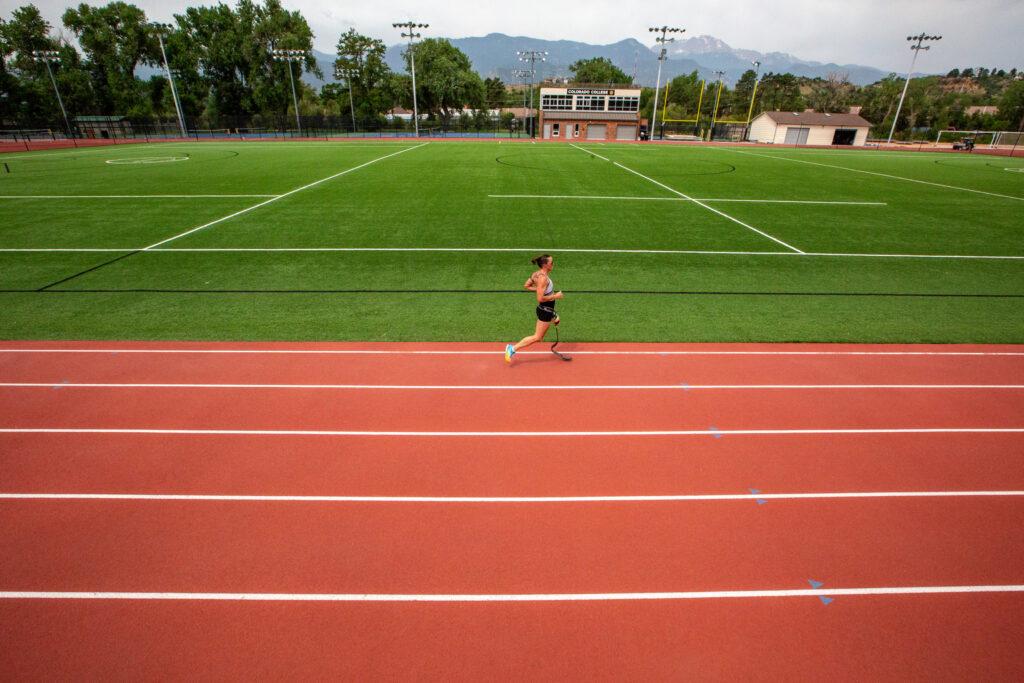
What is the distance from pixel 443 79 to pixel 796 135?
2011 inches

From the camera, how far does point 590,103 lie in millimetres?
68188

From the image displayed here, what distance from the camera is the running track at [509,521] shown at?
12.2 feet

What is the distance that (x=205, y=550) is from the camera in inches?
177

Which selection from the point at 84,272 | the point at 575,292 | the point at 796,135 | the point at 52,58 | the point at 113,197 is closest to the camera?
the point at 575,292

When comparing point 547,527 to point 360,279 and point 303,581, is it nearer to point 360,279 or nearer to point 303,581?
point 303,581

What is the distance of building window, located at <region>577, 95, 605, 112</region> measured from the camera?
67688 mm

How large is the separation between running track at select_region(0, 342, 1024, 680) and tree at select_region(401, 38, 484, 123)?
7458 centimetres

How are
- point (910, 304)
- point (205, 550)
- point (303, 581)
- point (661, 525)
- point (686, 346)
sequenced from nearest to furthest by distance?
1. point (303, 581)
2. point (205, 550)
3. point (661, 525)
4. point (686, 346)
5. point (910, 304)

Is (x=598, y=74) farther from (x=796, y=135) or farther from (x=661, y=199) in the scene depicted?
(x=661, y=199)

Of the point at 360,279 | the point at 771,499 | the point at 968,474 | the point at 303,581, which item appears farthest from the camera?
the point at 360,279

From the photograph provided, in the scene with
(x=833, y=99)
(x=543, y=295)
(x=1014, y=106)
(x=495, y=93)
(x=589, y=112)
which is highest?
(x=833, y=99)

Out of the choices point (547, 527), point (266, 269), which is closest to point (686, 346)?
point (547, 527)

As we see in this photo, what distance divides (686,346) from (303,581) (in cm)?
672

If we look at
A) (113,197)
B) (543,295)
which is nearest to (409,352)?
(543,295)
